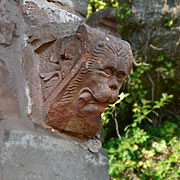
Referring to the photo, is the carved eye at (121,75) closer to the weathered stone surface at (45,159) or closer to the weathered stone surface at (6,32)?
the weathered stone surface at (45,159)

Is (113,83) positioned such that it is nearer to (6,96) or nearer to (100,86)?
(100,86)

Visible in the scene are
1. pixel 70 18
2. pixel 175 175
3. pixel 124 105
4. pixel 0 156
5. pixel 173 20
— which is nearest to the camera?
pixel 0 156

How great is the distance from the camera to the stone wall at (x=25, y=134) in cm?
79

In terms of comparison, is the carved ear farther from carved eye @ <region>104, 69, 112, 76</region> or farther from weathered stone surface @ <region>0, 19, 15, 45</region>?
weathered stone surface @ <region>0, 19, 15, 45</region>

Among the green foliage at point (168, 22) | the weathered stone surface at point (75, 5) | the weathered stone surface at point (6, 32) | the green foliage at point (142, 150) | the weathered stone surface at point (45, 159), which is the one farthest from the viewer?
the green foliage at point (168, 22)

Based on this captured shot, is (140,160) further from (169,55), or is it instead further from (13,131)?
(13,131)

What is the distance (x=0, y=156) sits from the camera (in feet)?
2.52

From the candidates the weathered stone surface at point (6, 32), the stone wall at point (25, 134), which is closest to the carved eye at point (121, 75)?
the stone wall at point (25, 134)

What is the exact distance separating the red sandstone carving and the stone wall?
0.03m

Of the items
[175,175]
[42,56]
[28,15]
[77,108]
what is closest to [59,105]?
[77,108]

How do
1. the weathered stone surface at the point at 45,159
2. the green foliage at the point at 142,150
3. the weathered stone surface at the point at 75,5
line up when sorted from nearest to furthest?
the weathered stone surface at the point at 45,159 < the weathered stone surface at the point at 75,5 < the green foliage at the point at 142,150

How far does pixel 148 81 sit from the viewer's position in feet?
9.80

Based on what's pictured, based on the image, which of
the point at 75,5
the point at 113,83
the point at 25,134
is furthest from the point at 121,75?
the point at 75,5

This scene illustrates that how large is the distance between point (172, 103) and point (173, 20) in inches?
38.4
